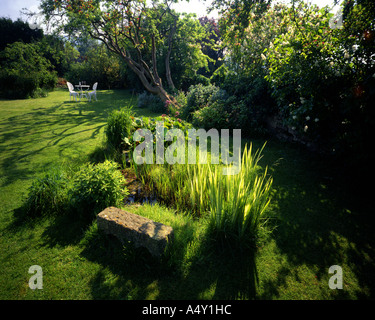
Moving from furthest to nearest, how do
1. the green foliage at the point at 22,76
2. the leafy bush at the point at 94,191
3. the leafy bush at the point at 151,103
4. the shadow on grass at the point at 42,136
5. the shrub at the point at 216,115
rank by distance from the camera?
the green foliage at the point at 22,76 < the leafy bush at the point at 151,103 < the shrub at the point at 216,115 < the shadow on grass at the point at 42,136 < the leafy bush at the point at 94,191

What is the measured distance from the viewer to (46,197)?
9.24 ft

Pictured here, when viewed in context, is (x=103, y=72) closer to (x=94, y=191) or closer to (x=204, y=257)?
(x=94, y=191)

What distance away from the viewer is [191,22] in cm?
1233

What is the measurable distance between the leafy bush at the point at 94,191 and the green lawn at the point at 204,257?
0.81 feet

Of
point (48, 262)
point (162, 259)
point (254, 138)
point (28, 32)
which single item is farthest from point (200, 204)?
point (28, 32)

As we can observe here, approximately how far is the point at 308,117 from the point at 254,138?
7.99ft

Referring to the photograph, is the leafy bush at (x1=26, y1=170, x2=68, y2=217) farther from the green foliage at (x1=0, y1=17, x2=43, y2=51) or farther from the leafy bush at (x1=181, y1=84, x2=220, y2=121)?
the green foliage at (x1=0, y1=17, x2=43, y2=51)

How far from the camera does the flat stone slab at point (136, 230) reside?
198cm

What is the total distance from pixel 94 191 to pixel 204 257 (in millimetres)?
1716

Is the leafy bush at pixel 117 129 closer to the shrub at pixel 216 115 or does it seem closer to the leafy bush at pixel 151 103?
the shrub at pixel 216 115

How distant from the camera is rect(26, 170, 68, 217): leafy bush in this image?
9.02ft

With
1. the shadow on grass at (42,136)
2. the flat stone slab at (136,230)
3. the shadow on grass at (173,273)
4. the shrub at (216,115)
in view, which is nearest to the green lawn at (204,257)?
the shadow on grass at (173,273)

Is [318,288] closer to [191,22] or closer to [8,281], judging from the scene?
[8,281]

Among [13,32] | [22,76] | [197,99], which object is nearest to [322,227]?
[197,99]
